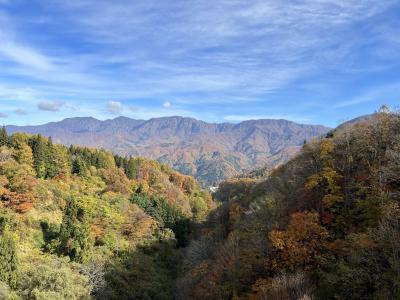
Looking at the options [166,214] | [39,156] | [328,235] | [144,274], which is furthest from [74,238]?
[166,214]

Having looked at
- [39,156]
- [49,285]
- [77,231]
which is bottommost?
[49,285]

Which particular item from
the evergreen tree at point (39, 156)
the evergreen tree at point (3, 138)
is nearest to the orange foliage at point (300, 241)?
the evergreen tree at point (39, 156)

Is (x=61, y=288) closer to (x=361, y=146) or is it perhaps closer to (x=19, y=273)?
(x=19, y=273)

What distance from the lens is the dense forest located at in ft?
92.8

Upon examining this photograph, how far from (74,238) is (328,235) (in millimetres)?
34519

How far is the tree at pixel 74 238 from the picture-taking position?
5154 centimetres

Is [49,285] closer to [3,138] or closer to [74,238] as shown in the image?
[74,238]

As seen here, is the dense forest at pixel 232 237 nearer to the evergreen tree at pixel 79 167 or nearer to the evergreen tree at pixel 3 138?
the evergreen tree at pixel 3 138

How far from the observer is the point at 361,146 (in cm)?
4094

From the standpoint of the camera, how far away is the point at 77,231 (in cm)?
5250

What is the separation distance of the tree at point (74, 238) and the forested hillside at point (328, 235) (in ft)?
46.8

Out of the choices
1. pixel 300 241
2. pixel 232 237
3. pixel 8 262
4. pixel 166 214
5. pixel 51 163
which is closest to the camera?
pixel 300 241

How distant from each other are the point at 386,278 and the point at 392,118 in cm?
2074

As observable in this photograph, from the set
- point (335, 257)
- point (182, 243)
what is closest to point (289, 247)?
point (335, 257)
